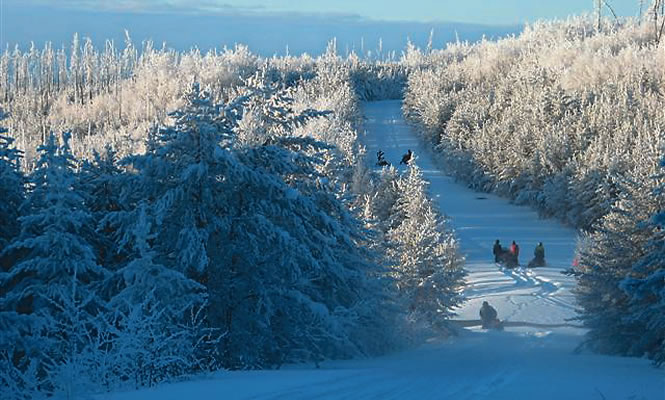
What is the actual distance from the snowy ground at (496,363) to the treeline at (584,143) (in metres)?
1.29

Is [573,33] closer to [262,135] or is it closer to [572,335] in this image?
[572,335]

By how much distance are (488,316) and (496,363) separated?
32.9 feet

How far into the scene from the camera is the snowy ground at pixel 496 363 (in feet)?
26.7

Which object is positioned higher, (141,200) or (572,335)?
(141,200)

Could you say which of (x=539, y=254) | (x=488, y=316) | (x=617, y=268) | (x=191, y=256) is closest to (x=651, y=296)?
(x=617, y=268)

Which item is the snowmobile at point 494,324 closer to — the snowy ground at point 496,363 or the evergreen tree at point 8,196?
the snowy ground at point 496,363

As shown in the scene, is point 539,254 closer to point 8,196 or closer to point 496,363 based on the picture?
point 496,363

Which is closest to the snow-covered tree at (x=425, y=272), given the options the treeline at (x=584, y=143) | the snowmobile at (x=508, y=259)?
the treeline at (x=584, y=143)

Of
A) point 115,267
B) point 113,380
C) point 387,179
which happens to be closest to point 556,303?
point 387,179

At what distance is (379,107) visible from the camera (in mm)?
80750

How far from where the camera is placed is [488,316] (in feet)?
78.6

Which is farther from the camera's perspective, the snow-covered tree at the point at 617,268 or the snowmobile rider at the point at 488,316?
the snowmobile rider at the point at 488,316

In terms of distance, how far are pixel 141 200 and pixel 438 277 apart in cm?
1092

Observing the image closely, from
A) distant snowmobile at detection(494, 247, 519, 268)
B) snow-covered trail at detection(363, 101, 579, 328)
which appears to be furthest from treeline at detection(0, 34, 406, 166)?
distant snowmobile at detection(494, 247, 519, 268)
